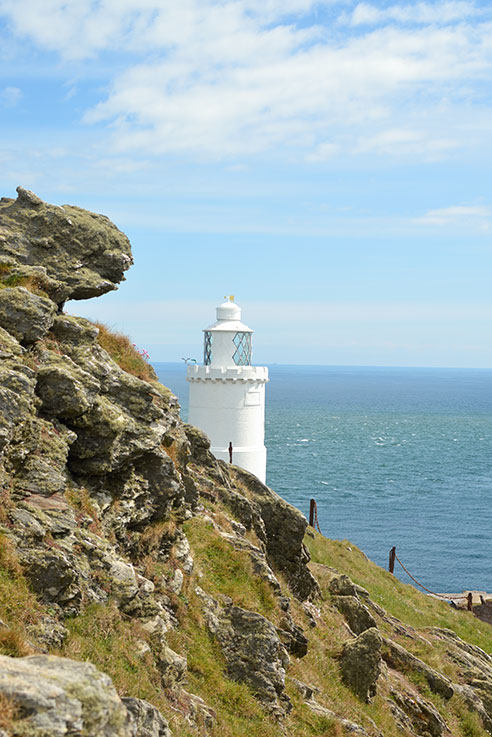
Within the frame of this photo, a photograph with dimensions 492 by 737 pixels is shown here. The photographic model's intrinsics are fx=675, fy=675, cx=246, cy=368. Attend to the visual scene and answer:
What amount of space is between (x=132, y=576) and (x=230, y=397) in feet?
97.4

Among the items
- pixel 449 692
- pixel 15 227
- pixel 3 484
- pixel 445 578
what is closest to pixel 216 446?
pixel 445 578

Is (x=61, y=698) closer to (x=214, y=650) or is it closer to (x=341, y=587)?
(x=214, y=650)

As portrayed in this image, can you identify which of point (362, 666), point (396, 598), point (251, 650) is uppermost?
point (251, 650)

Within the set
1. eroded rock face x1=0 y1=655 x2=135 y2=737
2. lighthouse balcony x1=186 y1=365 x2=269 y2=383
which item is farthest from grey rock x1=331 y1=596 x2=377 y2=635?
lighthouse balcony x1=186 y1=365 x2=269 y2=383

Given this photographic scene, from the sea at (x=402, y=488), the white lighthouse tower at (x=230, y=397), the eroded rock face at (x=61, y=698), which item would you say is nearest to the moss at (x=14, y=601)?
the eroded rock face at (x=61, y=698)

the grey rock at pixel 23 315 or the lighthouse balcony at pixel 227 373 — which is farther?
the lighthouse balcony at pixel 227 373

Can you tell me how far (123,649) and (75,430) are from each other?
3532mm

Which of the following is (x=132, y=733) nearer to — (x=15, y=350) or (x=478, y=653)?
(x=15, y=350)

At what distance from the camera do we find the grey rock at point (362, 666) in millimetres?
13656

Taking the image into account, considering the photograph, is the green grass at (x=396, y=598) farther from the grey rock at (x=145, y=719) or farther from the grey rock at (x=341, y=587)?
the grey rock at (x=145, y=719)

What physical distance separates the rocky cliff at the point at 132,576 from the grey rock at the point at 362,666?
44 mm

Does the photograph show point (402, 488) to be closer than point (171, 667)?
No

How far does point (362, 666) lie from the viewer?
45.2 feet

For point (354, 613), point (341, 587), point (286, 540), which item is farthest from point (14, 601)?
point (341, 587)
